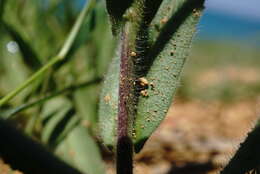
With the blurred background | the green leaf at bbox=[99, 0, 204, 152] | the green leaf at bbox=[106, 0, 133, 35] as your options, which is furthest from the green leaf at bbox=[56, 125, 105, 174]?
the green leaf at bbox=[106, 0, 133, 35]

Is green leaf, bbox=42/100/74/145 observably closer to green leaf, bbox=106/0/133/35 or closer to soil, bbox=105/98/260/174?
soil, bbox=105/98/260/174

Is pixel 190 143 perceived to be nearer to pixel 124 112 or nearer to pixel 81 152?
pixel 81 152

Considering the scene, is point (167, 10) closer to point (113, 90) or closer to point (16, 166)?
point (113, 90)

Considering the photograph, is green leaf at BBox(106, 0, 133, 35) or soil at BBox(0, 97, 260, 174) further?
soil at BBox(0, 97, 260, 174)

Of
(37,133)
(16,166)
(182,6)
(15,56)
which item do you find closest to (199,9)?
(182,6)

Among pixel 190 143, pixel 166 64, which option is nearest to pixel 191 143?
pixel 190 143

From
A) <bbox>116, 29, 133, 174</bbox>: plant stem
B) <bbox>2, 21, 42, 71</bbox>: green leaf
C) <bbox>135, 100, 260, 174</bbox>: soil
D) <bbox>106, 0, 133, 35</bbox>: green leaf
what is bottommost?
<bbox>135, 100, 260, 174</bbox>: soil

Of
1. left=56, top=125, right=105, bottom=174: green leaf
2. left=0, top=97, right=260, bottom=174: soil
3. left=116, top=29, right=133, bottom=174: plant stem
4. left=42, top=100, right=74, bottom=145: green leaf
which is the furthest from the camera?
left=0, top=97, right=260, bottom=174: soil
